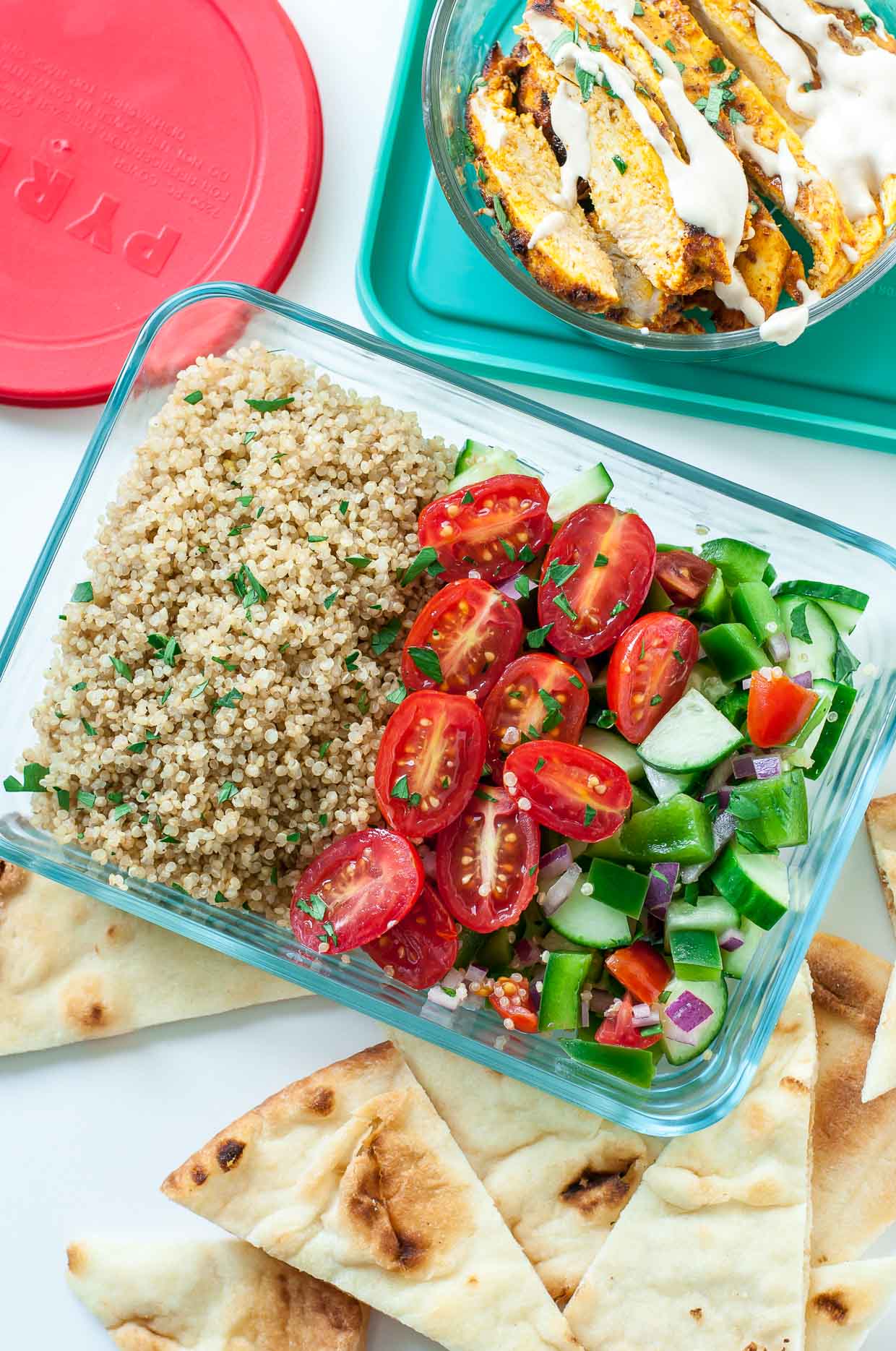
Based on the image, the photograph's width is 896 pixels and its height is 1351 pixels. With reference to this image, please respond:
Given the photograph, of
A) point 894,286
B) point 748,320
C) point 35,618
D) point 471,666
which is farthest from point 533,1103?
point 894,286

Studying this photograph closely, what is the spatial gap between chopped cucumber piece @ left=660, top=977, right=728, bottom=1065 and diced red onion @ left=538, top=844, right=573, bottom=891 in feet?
0.74

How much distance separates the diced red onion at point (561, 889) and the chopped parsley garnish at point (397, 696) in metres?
0.34

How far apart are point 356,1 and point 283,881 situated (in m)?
1.58

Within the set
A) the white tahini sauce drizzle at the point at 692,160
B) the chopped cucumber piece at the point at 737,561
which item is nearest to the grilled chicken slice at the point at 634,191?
the white tahini sauce drizzle at the point at 692,160

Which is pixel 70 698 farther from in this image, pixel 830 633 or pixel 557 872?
pixel 830 633

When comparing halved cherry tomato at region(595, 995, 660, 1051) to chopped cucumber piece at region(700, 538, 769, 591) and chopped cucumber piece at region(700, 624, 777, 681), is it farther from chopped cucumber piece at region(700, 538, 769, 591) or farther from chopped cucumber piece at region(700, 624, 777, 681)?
chopped cucumber piece at region(700, 538, 769, 591)

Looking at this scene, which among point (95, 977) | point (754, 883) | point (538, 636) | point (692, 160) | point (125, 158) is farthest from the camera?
point (125, 158)

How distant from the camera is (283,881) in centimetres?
181

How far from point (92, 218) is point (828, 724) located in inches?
61.4

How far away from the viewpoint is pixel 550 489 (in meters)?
1.99

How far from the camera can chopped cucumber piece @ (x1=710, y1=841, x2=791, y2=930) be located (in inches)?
64.7

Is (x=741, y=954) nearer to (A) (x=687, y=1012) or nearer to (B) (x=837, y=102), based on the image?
(A) (x=687, y=1012)

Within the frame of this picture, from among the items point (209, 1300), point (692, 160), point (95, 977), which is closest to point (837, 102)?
point (692, 160)

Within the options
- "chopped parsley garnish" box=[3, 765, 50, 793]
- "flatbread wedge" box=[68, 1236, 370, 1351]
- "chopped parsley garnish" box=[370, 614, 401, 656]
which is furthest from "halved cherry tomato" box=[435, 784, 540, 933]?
"flatbread wedge" box=[68, 1236, 370, 1351]
